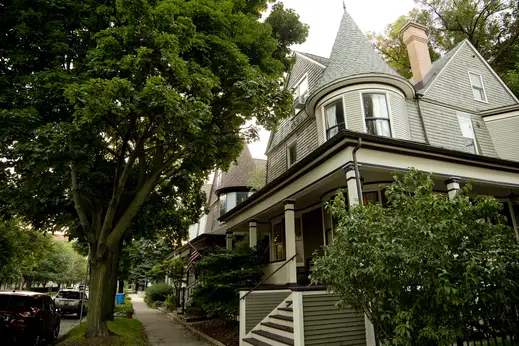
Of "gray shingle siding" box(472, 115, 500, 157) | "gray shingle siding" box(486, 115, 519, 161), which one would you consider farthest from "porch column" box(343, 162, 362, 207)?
"gray shingle siding" box(486, 115, 519, 161)

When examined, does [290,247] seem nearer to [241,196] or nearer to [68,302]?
[241,196]

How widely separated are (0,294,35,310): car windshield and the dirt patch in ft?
21.2

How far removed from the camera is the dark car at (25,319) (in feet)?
33.4

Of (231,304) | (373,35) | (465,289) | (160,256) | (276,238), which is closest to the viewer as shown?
(465,289)

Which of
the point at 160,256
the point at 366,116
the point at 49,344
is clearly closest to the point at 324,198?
the point at 366,116

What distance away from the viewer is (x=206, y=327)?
14875 millimetres

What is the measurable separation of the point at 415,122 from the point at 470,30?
20.7 meters

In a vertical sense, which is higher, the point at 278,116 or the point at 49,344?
the point at 278,116

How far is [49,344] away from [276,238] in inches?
385

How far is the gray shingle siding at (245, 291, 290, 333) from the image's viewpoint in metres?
10.5

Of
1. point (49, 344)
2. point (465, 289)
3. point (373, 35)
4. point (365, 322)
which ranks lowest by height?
point (49, 344)

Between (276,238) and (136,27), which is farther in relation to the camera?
(276,238)

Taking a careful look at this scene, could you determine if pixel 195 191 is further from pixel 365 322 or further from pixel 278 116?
pixel 365 322

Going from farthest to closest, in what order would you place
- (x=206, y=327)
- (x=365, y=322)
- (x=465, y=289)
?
(x=206, y=327)
(x=365, y=322)
(x=465, y=289)
